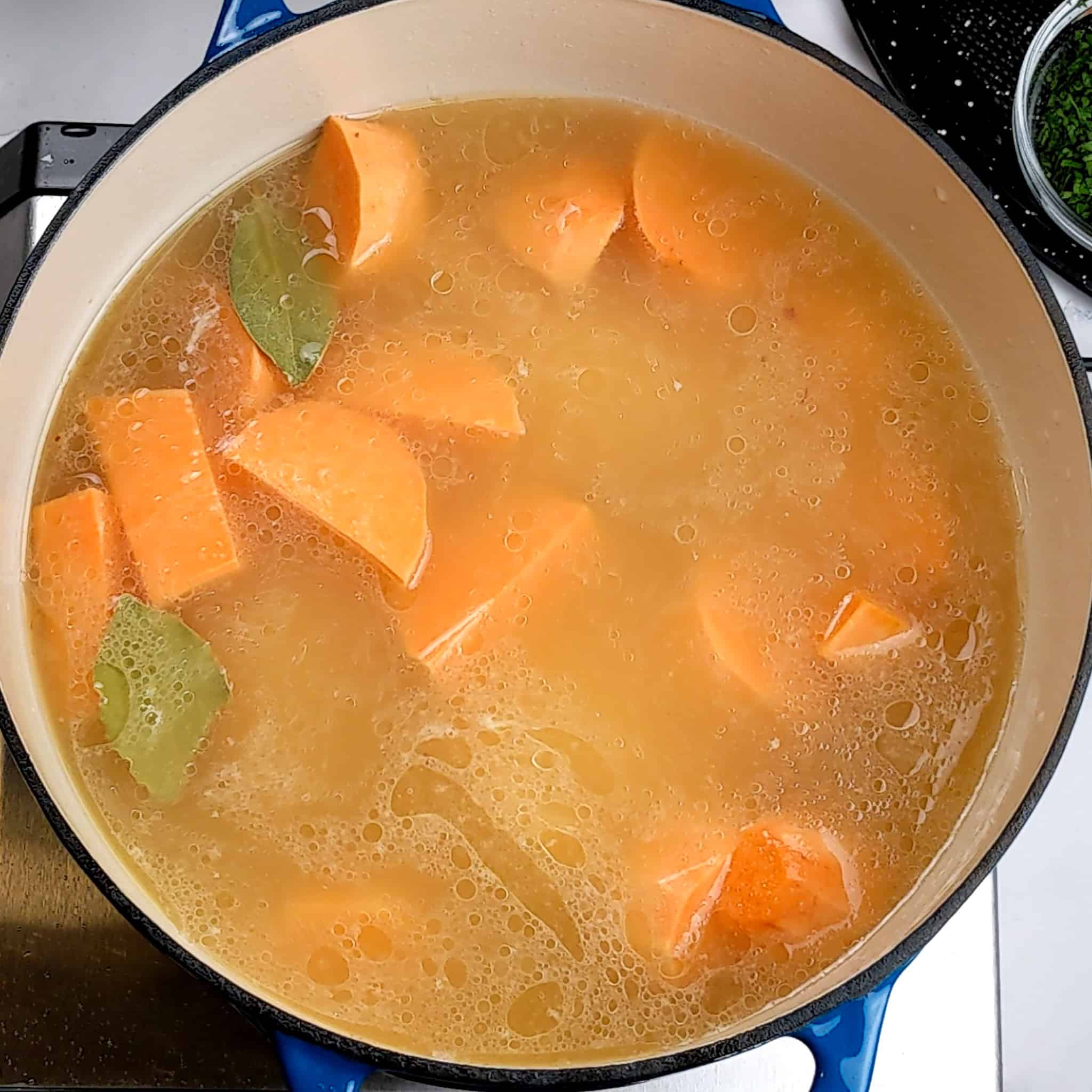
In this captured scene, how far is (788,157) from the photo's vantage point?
0.93 m

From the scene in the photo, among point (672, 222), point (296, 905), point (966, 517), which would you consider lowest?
point (296, 905)

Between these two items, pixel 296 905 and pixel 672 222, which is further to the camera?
pixel 672 222

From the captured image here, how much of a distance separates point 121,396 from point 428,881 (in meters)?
0.42

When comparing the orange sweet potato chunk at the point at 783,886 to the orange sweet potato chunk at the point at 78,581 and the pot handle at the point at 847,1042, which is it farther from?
the orange sweet potato chunk at the point at 78,581

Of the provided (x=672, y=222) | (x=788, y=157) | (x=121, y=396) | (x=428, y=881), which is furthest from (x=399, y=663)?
(x=788, y=157)

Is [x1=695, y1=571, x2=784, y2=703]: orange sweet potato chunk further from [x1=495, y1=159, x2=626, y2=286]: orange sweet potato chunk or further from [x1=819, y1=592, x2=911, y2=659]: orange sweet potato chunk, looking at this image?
[x1=495, y1=159, x2=626, y2=286]: orange sweet potato chunk

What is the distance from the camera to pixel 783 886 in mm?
776

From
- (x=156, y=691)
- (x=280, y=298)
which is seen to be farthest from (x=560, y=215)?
(x=156, y=691)

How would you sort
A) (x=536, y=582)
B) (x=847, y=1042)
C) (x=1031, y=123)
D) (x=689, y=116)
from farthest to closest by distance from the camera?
1. (x=1031, y=123)
2. (x=689, y=116)
3. (x=536, y=582)
4. (x=847, y=1042)

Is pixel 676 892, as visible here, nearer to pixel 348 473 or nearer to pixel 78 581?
pixel 348 473

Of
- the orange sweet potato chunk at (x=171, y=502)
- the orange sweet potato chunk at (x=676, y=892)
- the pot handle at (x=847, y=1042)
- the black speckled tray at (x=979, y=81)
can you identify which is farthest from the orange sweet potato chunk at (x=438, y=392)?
the black speckled tray at (x=979, y=81)

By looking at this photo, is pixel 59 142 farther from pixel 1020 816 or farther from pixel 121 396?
pixel 1020 816

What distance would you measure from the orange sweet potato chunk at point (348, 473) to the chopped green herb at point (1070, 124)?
714mm

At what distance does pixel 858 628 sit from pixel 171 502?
49 centimetres
